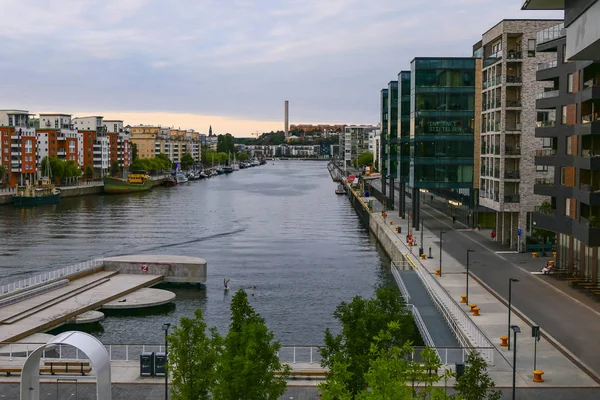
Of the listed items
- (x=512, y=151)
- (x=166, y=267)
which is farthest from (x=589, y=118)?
(x=166, y=267)

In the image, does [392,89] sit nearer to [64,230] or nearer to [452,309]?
[64,230]

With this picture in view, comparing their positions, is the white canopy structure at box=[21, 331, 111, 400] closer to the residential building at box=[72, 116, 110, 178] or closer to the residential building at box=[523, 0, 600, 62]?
the residential building at box=[523, 0, 600, 62]

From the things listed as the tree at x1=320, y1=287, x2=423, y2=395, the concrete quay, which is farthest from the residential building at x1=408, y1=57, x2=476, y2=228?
the tree at x1=320, y1=287, x2=423, y2=395

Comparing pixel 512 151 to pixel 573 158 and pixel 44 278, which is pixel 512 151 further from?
pixel 44 278

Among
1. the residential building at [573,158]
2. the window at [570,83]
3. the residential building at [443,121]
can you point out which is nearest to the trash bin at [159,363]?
the residential building at [573,158]

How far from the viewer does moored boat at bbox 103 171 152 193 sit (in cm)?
16812

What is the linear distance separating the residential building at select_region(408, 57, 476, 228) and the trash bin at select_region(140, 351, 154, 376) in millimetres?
49209

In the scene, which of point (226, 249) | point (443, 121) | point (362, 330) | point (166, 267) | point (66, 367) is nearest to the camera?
point (362, 330)

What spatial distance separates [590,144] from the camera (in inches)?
1706

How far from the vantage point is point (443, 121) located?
238ft

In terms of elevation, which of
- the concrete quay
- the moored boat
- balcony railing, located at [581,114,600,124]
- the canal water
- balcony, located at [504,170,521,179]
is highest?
balcony railing, located at [581,114,600,124]

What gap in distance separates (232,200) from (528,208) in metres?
89.3

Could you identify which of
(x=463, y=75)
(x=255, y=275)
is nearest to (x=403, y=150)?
(x=463, y=75)

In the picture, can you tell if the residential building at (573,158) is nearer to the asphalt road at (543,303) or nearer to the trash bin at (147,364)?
the asphalt road at (543,303)
